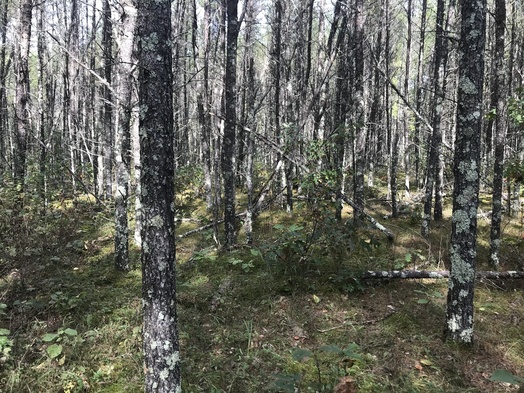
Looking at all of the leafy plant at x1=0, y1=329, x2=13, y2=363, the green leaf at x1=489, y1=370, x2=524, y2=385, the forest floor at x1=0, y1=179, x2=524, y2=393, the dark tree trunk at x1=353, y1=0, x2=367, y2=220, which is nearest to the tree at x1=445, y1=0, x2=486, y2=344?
the forest floor at x1=0, y1=179, x2=524, y2=393

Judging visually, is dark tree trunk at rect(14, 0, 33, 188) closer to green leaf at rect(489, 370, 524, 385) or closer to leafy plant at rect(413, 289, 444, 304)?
leafy plant at rect(413, 289, 444, 304)

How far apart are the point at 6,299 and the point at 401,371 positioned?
593cm

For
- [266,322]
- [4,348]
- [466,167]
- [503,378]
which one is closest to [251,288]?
[266,322]

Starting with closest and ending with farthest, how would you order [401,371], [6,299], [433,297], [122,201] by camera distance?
[401,371] → [6,299] → [433,297] → [122,201]

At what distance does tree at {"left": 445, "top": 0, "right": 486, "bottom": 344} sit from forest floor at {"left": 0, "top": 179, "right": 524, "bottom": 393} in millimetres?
584

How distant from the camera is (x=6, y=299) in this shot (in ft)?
18.4

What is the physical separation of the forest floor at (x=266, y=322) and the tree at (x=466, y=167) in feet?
1.92

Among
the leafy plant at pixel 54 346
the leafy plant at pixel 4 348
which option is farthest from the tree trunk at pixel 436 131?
the leafy plant at pixel 4 348

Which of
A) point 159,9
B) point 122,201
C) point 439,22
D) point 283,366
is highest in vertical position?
point 439,22

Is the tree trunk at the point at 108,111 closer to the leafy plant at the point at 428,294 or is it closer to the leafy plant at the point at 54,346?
the leafy plant at the point at 54,346

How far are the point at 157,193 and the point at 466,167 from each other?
3.75 m

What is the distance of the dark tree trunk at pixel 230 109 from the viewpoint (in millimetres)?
8023

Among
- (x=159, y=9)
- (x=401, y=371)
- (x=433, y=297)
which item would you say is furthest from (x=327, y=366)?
(x=159, y=9)

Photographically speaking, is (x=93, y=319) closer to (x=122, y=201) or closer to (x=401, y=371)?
(x=122, y=201)
